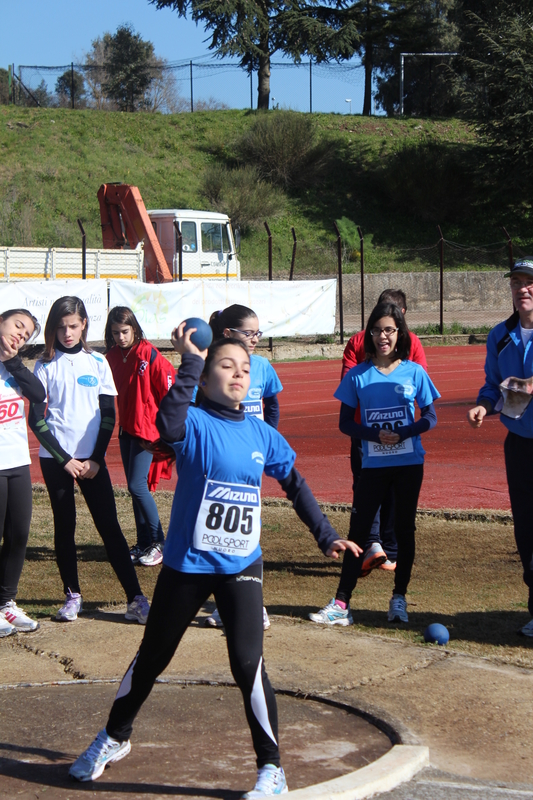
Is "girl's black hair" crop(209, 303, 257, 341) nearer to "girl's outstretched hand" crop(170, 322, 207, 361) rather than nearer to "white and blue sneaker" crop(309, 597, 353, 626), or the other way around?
"white and blue sneaker" crop(309, 597, 353, 626)

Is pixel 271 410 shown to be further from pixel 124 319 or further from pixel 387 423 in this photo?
pixel 124 319

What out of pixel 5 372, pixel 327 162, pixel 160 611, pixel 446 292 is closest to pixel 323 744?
pixel 160 611

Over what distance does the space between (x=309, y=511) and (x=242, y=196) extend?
39.2 metres

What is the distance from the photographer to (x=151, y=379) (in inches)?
276

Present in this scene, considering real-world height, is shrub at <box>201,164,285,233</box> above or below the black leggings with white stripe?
above

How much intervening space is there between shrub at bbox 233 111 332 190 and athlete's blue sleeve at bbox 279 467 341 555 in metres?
43.4

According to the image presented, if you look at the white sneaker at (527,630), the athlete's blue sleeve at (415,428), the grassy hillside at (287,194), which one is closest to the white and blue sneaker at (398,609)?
the white sneaker at (527,630)

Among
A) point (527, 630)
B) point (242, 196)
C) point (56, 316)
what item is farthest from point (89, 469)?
point (242, 196)

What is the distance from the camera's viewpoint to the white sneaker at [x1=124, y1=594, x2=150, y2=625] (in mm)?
5422

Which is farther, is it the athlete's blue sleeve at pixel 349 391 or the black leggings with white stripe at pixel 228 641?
the athlete's blue sleeve at pixel 349 391

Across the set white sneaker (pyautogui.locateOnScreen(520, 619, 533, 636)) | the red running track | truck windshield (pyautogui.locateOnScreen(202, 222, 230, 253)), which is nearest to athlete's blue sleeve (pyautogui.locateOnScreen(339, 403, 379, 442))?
white sneaker (pyautogui.locateOnScreen(520, 619, 533, 636))

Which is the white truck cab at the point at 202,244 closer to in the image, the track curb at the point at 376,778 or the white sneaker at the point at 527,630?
the white sneaker at the point at 527,630

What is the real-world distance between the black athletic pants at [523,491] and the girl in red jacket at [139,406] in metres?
2.75

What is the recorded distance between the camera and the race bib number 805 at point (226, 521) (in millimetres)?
3309
